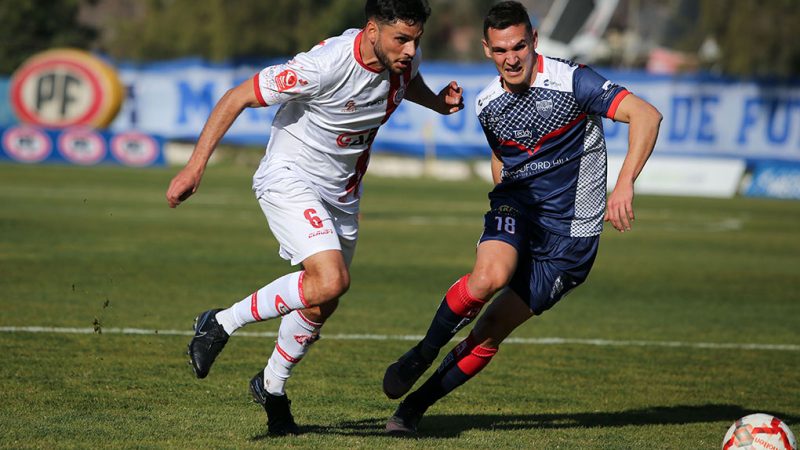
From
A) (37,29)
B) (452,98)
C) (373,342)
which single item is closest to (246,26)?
(37,29)

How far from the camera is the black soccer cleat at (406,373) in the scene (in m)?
6.21

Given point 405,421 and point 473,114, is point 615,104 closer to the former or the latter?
point 405,421

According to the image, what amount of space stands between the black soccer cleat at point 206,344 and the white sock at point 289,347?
0.95 ft

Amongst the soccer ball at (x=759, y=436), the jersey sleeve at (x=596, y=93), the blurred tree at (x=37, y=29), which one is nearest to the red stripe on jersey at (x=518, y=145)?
the jersey sleeve at (x=596, y=93)

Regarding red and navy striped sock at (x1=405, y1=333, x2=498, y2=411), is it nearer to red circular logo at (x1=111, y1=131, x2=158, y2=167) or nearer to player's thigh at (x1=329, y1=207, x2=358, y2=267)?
player's thigh at (x1=329, y1=207, x2=358, y2=267)

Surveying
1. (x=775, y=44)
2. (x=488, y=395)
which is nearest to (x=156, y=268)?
(x=488, y=395)

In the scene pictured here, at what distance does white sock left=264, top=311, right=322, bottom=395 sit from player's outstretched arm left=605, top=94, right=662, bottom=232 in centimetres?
164

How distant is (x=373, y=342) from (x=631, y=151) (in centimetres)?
391

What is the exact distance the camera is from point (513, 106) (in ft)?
20.6

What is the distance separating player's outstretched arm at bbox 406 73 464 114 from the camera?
650cm

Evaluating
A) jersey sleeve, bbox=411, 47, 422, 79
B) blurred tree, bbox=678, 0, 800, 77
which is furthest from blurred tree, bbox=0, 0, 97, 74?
jersey sleeve, bbox=411, 47, 422, 79

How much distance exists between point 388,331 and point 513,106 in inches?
154

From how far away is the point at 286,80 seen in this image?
5.83 m

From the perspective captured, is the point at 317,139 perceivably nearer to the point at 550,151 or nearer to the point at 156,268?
the point at 550,151
